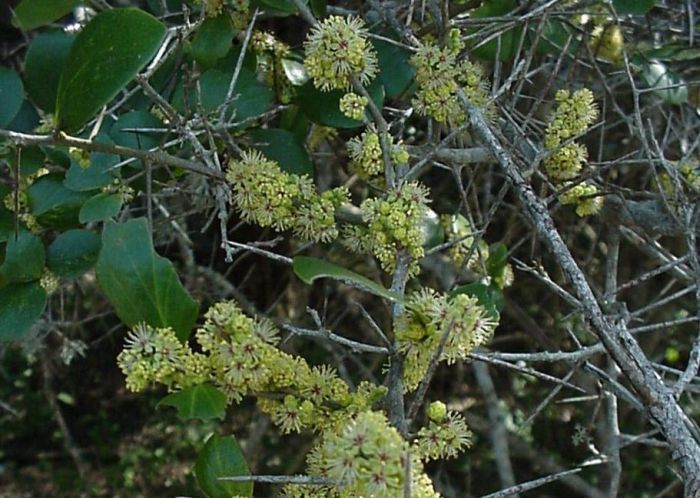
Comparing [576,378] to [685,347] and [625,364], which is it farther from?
[625,364]

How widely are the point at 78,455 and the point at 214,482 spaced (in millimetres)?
2164

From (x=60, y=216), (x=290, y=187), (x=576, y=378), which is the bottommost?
(x=576, y=378)

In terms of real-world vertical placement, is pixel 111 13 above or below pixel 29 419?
above

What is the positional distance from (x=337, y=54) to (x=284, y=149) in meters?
0.32

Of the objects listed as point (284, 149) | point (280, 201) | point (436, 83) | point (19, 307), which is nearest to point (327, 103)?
point (284, 149)

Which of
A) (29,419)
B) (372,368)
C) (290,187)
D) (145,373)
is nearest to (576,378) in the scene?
(372,368)

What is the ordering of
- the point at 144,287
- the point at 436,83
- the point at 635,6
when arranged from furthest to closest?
the point at 635,6 → the point at 436,83 → the point at 144,287

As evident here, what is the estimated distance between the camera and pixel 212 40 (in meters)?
1.45

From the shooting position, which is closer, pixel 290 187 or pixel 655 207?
pixel 290 187

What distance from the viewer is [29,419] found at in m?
3.35

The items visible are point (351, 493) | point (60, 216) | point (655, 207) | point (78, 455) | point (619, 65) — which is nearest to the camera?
point (351, 493)

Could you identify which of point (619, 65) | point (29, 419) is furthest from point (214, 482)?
point (29, 419)

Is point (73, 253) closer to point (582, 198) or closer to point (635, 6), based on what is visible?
point (582, 198)

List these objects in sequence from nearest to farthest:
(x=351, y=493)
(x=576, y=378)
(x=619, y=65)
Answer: (x=351, y=493) < (x=619, y=65) < (x=576, y=378)
